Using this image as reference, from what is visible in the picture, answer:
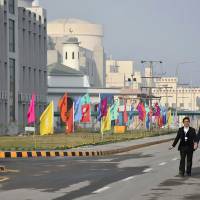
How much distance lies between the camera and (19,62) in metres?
99.4

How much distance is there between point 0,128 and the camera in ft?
285

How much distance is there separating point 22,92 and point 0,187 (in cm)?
8205

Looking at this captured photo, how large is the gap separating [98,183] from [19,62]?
80.1 metres

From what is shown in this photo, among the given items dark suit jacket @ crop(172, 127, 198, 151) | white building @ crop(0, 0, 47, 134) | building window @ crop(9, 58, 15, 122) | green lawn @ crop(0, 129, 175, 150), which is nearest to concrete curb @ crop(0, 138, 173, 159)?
green lawn @ crop(0, 129, 175, 150)

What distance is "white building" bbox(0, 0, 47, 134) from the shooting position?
9193cm

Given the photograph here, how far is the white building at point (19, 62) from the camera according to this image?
9193 cm

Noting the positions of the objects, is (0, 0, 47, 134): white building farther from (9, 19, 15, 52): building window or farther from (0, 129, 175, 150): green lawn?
(0, 129, 175, 150): green lawn

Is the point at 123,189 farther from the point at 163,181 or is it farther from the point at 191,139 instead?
the point at 191,139

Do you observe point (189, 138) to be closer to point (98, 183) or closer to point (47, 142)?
point (98, 183)

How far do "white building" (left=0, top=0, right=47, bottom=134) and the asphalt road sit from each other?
61.7 meters

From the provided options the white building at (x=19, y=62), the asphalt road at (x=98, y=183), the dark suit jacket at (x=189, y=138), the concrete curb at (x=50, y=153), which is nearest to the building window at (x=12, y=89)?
the white building at (x=19, y=62)

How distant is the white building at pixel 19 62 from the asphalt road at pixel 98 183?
202 ft

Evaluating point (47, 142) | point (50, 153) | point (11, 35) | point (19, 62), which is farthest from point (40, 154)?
point (19, 62)

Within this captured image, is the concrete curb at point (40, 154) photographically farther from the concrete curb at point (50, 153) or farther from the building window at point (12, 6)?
the building window at point (12, 6)
